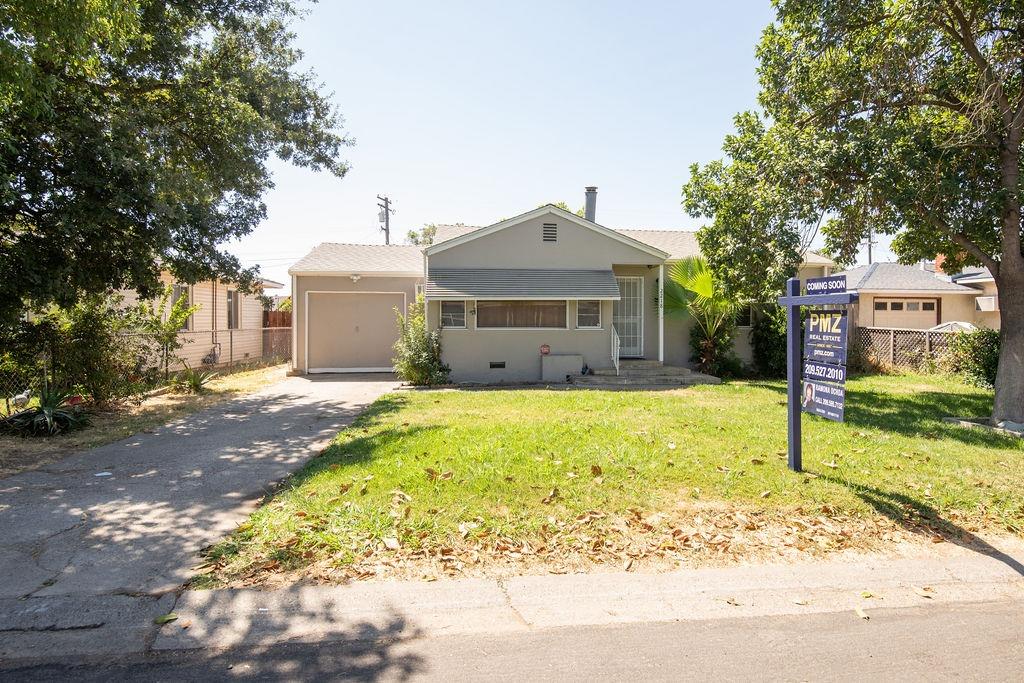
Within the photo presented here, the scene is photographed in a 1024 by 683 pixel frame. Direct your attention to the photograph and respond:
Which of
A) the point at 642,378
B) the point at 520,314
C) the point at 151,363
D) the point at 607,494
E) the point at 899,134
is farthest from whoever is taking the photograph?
the point at 520,314

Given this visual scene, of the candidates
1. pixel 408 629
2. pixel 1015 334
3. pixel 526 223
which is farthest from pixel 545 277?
pixel 408 629

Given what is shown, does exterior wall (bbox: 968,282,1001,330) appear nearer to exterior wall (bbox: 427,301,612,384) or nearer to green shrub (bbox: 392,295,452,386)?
exterior wall (bbox: 427,301,612,384)

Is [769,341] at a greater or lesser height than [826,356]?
greater

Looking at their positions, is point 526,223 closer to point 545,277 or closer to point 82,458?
point 545,277

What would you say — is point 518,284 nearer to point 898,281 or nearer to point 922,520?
point 922,520

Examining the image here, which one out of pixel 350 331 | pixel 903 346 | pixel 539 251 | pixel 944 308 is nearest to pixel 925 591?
pixel 539 251

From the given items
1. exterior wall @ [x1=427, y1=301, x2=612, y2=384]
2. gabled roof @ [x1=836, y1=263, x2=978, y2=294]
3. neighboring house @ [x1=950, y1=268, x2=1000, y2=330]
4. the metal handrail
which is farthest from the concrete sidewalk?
neighboring house @ [x1=950, y1=268, x2=1000, y2=330]

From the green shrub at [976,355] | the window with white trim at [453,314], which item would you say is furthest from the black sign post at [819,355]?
the green shrub at [976,355]

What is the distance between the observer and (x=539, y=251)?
1530 cm

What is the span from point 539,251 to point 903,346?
1056 centimetres

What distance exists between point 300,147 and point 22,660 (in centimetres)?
1373

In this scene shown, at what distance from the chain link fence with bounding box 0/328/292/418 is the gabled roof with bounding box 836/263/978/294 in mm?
23646

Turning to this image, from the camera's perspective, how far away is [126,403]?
11664 millimetres

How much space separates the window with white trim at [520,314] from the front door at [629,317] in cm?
187
